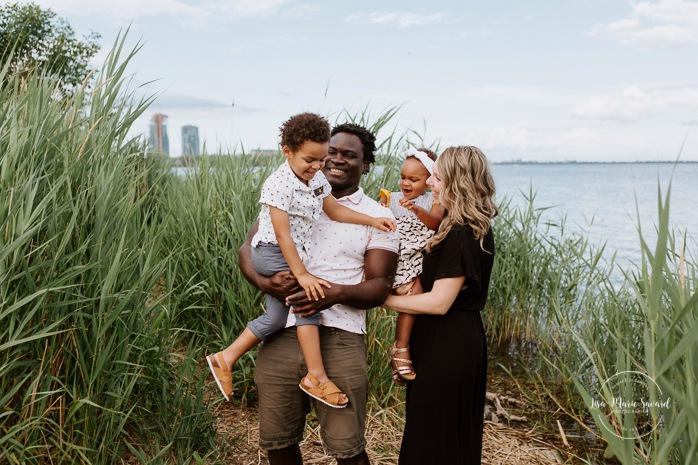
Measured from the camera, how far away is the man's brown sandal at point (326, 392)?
2318 mm

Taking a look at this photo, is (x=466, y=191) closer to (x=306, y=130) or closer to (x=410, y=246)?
(x=410, y=246)

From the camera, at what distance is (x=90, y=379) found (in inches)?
91.4

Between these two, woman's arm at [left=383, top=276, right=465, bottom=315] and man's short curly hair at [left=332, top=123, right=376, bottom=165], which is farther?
man's short curly hair at [left=332, top=123, right=376, bottom=165]

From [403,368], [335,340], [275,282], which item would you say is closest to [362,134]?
[275,282]

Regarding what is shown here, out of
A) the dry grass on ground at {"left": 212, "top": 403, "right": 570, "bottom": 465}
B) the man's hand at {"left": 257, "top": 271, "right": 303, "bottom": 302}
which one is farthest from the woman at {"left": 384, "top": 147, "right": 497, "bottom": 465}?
the dry grass on ground at {"left": 212, "top": 403, "right": 570, "bottom": 465}

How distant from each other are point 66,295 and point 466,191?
1.54 metres

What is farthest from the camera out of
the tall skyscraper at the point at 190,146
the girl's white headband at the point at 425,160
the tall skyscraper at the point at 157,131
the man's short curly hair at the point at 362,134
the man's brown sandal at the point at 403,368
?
the tall skyscraper at the point at 157,131

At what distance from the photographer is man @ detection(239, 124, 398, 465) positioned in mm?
2381

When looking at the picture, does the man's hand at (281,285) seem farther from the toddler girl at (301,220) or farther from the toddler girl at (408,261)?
the toddler girl at (408,261)

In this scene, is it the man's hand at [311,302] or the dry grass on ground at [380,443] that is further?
the dry grass on ground at [380,443]

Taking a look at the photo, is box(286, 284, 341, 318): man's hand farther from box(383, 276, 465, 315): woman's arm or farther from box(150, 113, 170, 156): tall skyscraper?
box(150, 113, 170, 156): tall skyscraper

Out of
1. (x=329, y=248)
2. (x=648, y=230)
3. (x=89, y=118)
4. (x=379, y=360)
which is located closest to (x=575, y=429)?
(x=379, y=360)

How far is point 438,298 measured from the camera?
2.38 m

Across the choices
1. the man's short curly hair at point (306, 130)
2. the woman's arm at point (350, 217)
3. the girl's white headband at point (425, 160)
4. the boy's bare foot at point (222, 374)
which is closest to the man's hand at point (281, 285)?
the woman's arm at point (350, 217)
